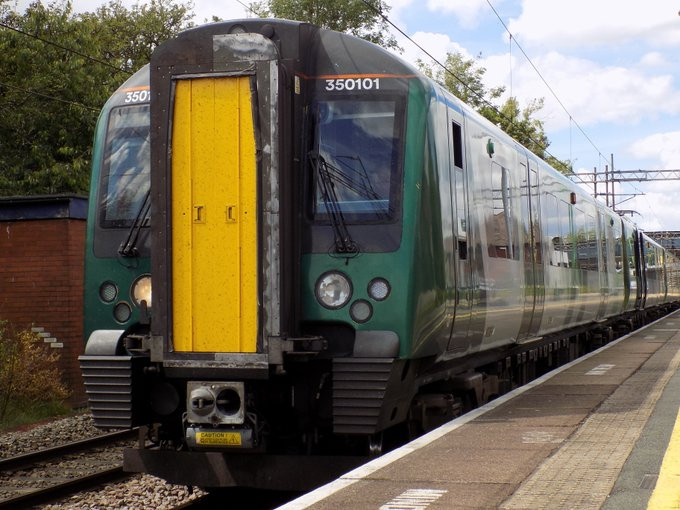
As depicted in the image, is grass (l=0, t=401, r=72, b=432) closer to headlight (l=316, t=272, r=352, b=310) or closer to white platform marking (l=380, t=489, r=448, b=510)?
headlight (l=316, t=272, r=352, b=310)

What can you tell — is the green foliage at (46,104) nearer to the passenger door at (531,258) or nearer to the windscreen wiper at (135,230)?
the passenger door at (531,258)

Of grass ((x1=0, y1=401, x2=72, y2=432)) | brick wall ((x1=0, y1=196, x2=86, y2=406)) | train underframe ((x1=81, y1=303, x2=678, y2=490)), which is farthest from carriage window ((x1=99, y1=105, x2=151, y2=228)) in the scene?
brick wall ((x1=0, y1=196, x2=86, y2=406))

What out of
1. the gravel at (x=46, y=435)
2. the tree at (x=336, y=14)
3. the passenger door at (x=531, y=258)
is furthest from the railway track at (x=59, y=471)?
the tree at (x=336, y=14)

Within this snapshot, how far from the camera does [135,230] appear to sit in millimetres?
7418

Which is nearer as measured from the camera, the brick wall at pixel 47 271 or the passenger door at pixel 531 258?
the passenger door at pixel 531 258

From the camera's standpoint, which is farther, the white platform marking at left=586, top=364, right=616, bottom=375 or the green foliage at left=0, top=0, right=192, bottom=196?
the green foliage at left=0, top=0, right=192, bottom=196

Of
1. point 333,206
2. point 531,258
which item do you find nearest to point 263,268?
point 333,206

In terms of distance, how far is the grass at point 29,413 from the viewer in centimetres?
1349

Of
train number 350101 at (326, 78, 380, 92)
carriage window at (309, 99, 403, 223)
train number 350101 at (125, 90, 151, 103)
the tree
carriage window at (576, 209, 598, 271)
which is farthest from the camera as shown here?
the tree

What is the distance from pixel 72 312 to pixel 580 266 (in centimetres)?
→ 767

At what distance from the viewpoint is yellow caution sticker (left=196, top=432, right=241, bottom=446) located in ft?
21.8

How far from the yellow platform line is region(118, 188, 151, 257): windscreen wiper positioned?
3.77m

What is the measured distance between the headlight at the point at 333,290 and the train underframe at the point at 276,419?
0.37 metres

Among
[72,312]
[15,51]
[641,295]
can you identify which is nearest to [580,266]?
[72,312]
